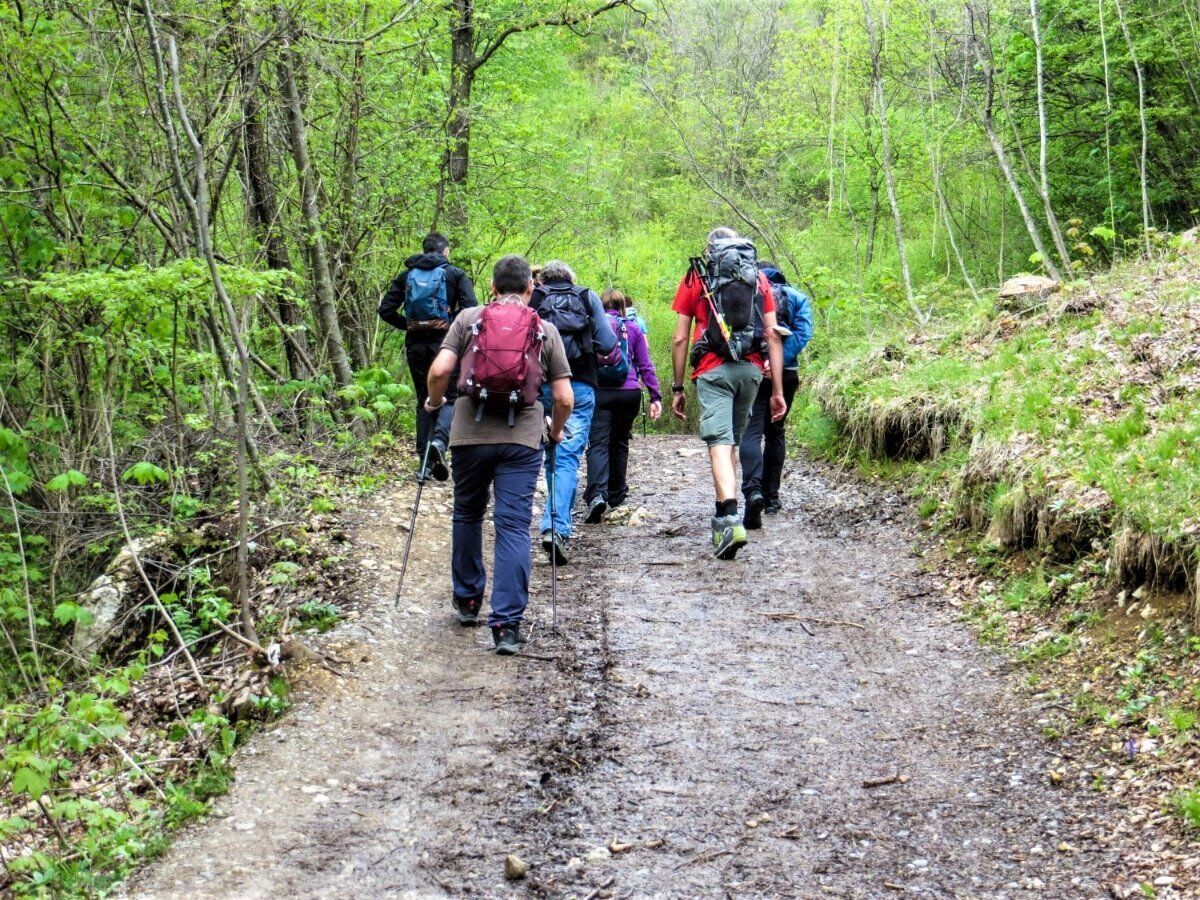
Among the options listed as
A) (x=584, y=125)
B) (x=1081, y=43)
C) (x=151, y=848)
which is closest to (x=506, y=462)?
(x=151, y=848)

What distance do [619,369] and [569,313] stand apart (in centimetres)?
121

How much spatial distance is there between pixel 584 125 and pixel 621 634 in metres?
22.8

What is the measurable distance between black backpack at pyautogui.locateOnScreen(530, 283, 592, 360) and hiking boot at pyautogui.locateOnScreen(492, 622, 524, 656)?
2.37 metres

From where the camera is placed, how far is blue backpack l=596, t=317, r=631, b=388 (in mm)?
8617

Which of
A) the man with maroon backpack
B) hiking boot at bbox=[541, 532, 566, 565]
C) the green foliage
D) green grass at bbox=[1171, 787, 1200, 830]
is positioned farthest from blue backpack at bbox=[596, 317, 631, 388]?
green grass at bbox=[1171, 787, 1200, 830]

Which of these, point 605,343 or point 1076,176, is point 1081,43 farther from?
point 605,343

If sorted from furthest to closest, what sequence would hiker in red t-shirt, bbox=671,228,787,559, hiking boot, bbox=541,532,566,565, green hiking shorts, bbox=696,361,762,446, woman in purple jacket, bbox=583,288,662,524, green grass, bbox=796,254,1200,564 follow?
woman in purple jacket, bbox=583,288,662,524
green hiking shorts, bbox=696,361,762,446
hiker in red t-shirt, bbox=671,228,787,559
hiking boot, bbox=541,532,566,565
green grass, bbox=796,254,1200,564

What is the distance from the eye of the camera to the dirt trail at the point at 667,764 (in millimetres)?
3678

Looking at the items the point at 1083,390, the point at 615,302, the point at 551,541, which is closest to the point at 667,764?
the point at 551,541

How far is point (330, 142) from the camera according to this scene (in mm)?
10875

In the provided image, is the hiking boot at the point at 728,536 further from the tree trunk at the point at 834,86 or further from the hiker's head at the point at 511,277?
the tree trunk at the point at 834,86

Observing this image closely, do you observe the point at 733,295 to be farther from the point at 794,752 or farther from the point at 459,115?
the point at 459,115

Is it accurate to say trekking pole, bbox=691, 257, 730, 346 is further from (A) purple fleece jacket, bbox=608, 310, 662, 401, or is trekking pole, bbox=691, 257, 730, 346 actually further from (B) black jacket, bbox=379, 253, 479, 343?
(B) black jacket, bbox=379, 253, 479, 343

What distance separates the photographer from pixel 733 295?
7.54 metres
